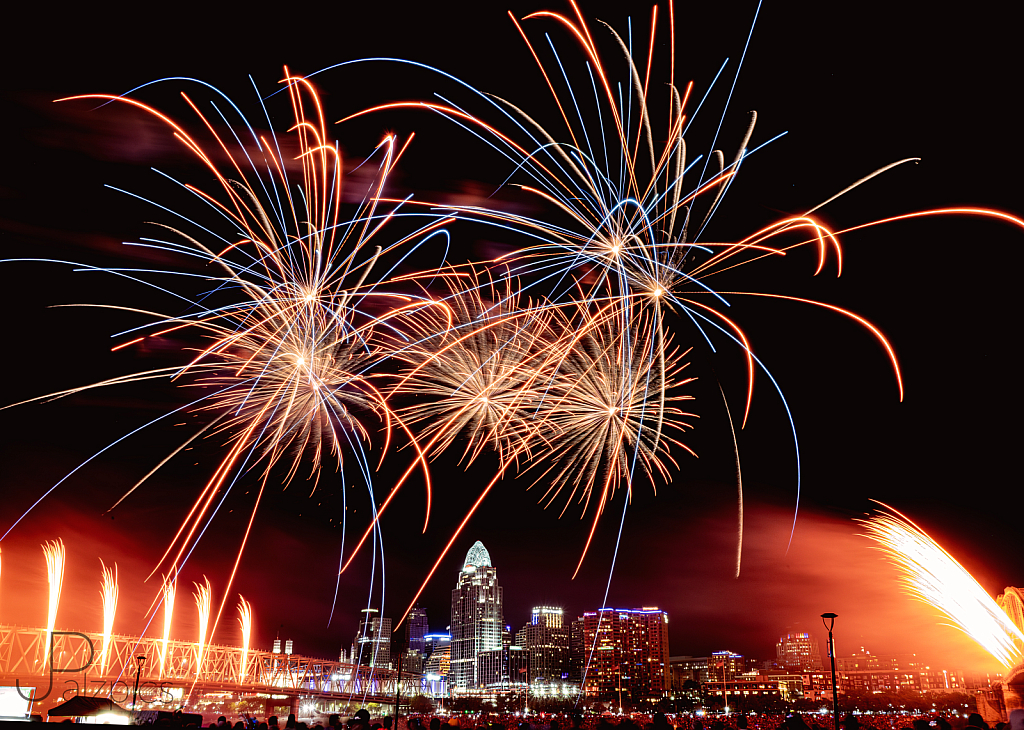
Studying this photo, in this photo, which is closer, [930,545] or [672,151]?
[672,151]

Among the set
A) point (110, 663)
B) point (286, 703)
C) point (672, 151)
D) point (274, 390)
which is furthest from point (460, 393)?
point (286, 703)

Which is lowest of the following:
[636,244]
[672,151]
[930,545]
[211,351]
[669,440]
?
[930,545]

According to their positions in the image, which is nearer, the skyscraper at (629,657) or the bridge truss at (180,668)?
the bridge truss at (180,668)

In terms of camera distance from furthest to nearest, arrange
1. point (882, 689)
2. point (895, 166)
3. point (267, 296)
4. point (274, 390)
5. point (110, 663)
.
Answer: point (882, 689) → point (110, 663) → point (274, 390) → point (267, 296) → point (895, 166)

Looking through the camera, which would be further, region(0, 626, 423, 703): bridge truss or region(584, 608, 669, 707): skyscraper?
region(584, 608, 669, 707): skyscraper

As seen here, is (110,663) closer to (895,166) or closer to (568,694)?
(895,166)

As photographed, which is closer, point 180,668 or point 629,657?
point 180,668

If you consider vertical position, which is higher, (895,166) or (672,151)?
(672,151)

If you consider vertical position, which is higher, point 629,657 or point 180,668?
point 180,668
